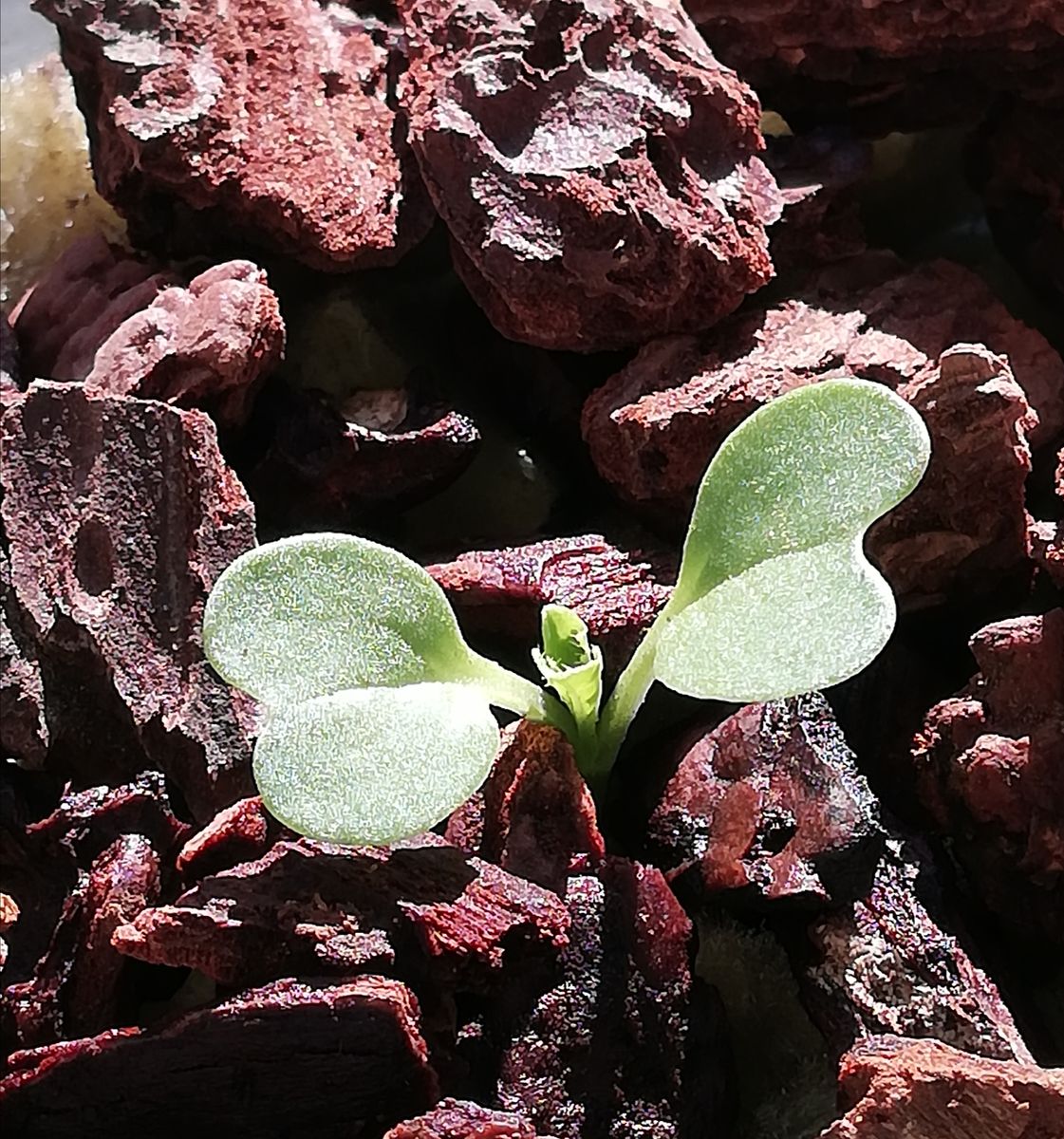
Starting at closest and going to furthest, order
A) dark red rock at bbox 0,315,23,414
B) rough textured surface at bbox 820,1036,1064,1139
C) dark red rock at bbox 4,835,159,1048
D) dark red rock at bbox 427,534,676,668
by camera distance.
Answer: rough textured surface at bbox 820,1036,1064,1139, dark red rock at bbox 4,835,159,1048, dark red rock at bbox 427,534,676,668, dark red rock at bbox 0,315,23,414

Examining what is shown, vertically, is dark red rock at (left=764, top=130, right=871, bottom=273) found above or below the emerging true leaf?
above

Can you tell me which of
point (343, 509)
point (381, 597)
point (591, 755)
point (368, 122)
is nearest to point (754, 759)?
point (591, 755)

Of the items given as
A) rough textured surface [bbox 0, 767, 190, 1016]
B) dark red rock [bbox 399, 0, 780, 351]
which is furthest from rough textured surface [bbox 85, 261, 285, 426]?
rough textured surface [bbox 0, 767, 190, 1016]

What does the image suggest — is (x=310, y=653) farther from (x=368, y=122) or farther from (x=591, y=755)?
(x=368, y=122)

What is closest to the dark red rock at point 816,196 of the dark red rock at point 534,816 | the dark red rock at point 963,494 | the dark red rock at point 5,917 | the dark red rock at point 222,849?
the dark red rock at point 963,494

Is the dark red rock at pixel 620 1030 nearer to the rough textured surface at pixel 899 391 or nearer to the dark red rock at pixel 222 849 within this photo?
the dark red rock at pixel 222 849

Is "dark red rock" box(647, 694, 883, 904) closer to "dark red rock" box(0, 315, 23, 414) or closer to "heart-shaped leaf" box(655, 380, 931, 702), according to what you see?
"heart-shaped leaf" box(655, 380, 931, 702)

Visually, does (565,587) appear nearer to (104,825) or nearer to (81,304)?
(104,825)

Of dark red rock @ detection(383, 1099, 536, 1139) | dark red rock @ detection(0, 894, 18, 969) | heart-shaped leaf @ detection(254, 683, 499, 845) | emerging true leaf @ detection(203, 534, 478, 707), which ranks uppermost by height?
emerging true leaf @ detection(203, 534, 478, 707)
